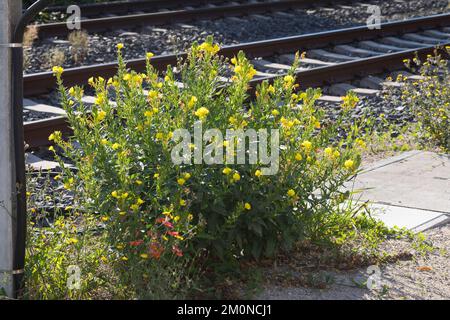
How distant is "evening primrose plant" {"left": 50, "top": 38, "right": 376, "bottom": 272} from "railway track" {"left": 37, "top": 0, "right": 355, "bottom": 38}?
366 inches

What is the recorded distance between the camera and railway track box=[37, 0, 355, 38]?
46.7ft

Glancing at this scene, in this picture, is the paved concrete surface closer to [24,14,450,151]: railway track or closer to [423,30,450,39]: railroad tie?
[24,14,450,151]: railway track

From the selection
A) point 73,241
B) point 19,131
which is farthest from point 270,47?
point 19,131

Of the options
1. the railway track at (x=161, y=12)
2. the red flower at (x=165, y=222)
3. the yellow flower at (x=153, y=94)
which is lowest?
the red flower at (x=165, y=222)

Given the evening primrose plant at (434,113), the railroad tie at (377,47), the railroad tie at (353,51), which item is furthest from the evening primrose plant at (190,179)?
the railroad tie at (377,47)

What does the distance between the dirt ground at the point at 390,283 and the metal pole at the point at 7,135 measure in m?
1.36

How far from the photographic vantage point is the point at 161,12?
15875mm

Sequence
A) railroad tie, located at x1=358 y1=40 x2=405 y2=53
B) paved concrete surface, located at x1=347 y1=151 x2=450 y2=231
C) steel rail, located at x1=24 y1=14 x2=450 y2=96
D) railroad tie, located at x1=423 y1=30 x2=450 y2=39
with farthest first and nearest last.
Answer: railroad tie, located at x1=423 y1=30 x2=450 y2=39
railroad tie, located at x1=358 y1=40 x2=405 y2=53
steel rail, located at x1=24 y1=14 x2=450 y2=96
paved concrete surface, located at x1=347 y1=151 x2=450 y2=231

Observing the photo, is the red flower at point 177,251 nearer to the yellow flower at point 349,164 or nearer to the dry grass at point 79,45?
the yellow flower at point 349,164

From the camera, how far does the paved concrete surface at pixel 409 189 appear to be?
6.13m

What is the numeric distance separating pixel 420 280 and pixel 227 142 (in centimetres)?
146

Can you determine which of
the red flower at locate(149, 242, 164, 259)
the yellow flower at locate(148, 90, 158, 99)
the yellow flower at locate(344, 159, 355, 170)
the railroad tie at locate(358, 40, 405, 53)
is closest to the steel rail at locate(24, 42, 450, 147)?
the railroad tie at locate(358, 40, 405, 53)
